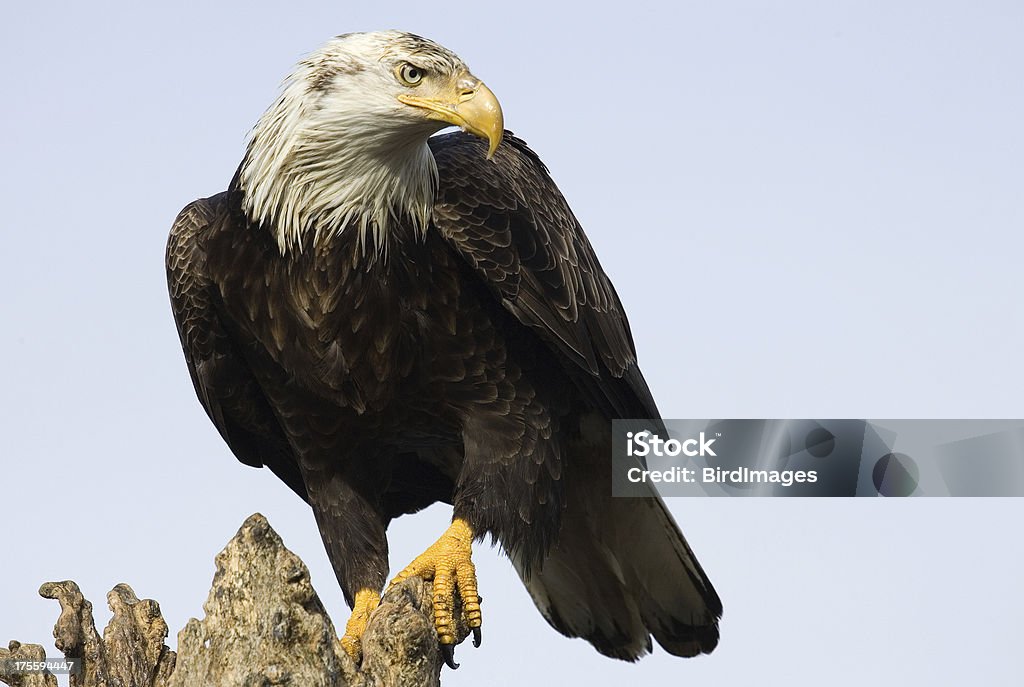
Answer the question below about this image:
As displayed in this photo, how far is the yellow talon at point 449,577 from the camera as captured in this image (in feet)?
19.6

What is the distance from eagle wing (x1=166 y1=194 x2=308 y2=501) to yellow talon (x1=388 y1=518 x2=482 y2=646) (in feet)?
4.21

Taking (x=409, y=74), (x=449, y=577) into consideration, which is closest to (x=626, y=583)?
(x=449, y=577)

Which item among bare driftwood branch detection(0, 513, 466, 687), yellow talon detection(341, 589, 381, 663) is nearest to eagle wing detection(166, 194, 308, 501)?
yellow talon detection(341, 589, 381, 663)

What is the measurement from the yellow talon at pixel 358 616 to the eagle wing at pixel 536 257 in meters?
1.35

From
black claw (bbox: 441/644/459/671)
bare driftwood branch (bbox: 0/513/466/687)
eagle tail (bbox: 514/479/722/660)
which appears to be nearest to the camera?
bare driftwood branch (bbox: 0/513/466/687)

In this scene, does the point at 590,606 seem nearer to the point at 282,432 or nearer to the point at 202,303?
the point at 282,432

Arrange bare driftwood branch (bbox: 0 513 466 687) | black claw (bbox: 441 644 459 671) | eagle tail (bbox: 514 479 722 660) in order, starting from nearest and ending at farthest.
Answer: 1. bare driftwood branch (bbox: 0 513 466 687)
2. black claw (bbox: 441 644 459 671)
3. eagle tail (bbox: 514 479 722 660)

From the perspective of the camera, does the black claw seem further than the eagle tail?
No

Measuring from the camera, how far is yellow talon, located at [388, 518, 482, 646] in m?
5.98

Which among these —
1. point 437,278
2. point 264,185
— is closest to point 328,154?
point 264,185

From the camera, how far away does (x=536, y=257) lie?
6.46 metres

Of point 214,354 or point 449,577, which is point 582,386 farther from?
point 214,354

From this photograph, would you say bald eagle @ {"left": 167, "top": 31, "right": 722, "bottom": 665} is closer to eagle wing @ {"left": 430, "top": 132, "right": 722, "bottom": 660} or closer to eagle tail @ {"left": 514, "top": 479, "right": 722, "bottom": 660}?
eagle wing @ {"left": 430, "top": 132, "right": 722, "bottom": 660}

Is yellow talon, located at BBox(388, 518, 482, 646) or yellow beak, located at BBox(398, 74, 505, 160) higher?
yellow beak, located at BBox(398, 74, 505, 160)
